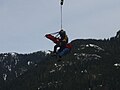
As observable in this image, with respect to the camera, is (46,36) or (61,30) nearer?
(61,30)

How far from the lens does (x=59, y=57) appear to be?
36969 millimetres

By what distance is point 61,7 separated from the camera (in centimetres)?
2983

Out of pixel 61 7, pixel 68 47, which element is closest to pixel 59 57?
pixel 68 47

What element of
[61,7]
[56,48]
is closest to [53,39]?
[56,48]

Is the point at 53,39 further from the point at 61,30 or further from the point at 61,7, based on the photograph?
the point at 61,7

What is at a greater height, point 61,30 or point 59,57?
point 61,30

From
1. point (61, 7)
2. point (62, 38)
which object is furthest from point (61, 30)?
point (61, 7)

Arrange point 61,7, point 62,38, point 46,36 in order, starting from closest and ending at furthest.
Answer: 1. point 61,7
2. point 62,38
3. point 46,36

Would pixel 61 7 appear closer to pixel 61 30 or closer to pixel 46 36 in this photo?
pixel 61 30

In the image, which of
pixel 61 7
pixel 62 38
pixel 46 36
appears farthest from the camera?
pixel 46 36

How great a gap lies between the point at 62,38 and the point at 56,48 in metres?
1.37

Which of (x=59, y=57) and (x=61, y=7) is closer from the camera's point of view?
(x=61, y=7)

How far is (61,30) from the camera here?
37000mm

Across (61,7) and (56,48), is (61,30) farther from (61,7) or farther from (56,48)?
(61,7)
